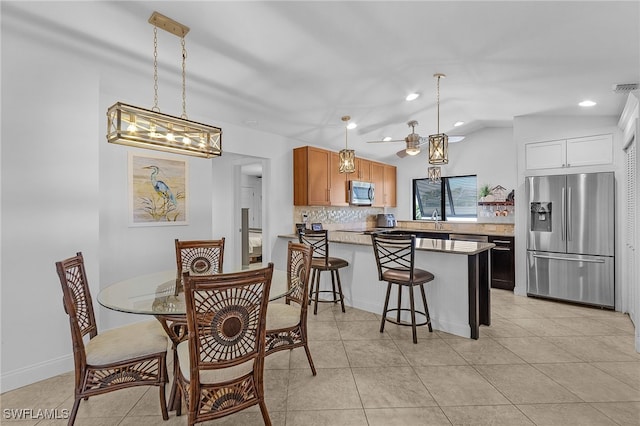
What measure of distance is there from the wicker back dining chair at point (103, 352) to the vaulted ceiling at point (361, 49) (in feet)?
5.33

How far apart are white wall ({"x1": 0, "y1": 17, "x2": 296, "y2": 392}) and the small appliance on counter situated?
4.96m

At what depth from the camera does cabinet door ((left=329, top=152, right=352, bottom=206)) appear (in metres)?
5.33

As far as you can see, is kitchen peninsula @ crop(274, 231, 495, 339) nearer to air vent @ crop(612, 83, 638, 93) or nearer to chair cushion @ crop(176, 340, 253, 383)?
air vent @ crop(612, 83, 638, 93)

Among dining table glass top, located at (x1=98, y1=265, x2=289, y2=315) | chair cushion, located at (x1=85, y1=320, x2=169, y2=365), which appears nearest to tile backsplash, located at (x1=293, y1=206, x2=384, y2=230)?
dining table glass top, located at (x1=98, y1=265, x2=289, y2=315)

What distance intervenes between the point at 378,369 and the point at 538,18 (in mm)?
2874

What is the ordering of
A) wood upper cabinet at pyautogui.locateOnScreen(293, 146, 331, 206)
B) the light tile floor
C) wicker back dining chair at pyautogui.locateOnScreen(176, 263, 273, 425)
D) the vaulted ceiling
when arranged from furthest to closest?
1. wood upper cabinet at pyautogui.locateOnScreen(293, 146, 331, 206)
2. the vaulted ceiling
3. the light tile floor
4. wicker back dining chair at pyautogui.locateOnScreen(176, 263, 273, 425)

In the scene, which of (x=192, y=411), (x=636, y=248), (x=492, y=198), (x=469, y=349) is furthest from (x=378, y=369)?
(x=492, y=198)

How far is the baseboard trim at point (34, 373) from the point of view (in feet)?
7.39

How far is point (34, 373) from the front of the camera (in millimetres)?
2367

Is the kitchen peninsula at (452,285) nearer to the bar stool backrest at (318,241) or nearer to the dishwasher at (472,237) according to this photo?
the bar stool backrest at (318,241)

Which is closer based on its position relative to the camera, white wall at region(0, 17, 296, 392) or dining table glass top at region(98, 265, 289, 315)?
dining table glass top at region(98, 265, 289, 315)

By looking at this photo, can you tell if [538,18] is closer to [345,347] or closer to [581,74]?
[581,74]

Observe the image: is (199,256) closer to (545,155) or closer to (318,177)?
(318,177)

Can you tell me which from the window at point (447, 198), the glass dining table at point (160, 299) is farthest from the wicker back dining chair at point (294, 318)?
the window at point (447, 198)
